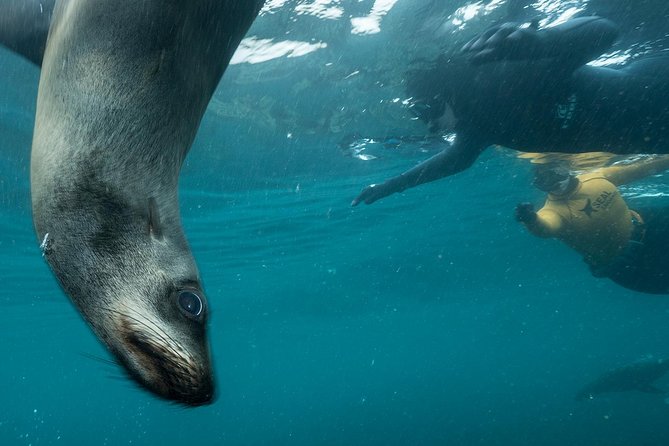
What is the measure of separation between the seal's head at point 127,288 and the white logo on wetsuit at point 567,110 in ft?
28.2

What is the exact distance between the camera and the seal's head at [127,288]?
111 centimetres

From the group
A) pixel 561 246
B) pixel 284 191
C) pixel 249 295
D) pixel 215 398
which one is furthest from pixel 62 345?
Result: pixel 215 398

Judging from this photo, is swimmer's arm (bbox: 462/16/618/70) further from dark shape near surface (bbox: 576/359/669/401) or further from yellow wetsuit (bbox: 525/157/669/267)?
dark shape near surface (bbox: 576/359/669/401)

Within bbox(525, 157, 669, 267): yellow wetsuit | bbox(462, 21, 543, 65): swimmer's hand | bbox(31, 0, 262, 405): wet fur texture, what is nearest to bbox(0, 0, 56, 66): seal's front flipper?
bbox(31, 0, 262, 405): wet fur texture

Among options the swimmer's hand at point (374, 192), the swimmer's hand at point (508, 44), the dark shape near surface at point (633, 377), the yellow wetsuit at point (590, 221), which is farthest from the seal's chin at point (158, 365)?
the dark shape near surface at point (633, 377)

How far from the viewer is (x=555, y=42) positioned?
7.62 metres

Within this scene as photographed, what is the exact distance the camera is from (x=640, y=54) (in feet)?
30.8

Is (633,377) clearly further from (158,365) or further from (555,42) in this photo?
(158,365)

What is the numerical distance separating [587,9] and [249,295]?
101 feet

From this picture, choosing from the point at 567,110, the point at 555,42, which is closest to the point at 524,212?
the point at 567,110

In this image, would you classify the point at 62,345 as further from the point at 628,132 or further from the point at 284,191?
the point at 628,132

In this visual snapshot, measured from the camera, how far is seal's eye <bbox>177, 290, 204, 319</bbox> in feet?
3.93

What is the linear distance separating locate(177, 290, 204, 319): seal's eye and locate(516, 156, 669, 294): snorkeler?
9959 millimetres

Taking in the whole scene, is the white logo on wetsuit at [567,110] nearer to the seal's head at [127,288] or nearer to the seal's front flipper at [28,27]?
the seal's front flipper at [28,27]
